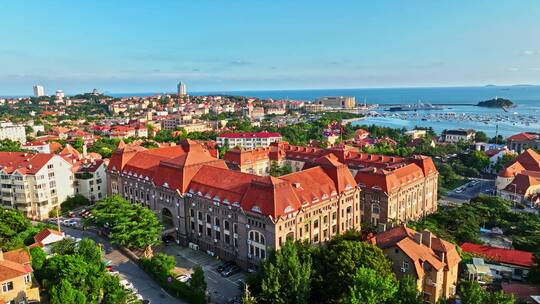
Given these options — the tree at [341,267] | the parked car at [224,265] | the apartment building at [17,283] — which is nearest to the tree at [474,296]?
the tree at [341,267]

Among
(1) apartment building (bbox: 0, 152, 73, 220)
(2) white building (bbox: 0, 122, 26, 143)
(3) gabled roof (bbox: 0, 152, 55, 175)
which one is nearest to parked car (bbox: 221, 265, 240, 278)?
(1) apartment building (bbox: 0, 152, 73, 220)

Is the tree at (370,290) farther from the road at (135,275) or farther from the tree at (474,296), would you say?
the road at (135,275)

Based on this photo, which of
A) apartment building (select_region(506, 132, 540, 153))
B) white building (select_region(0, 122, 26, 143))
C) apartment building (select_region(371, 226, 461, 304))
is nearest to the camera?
apartment building (select_region(371, 226, 461, 304))

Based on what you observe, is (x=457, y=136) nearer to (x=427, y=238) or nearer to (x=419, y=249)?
(x=427, y=238)

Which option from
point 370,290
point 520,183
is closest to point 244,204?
point 370,290

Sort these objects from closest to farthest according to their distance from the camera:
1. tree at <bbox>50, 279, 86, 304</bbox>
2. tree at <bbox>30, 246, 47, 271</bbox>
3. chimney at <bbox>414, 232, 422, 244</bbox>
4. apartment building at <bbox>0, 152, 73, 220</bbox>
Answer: tree at <bbox>50, 279, 86, 304</bbox>, tree at <bbox>30, 246, 47, 271</bbox>, chimney at <bbox>414, 232, 422, 244</bbox>, apartment building at <bbox>0, 152, 73, 220</bbox>

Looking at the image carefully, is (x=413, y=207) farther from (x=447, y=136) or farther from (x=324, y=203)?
(x=447, y=136)

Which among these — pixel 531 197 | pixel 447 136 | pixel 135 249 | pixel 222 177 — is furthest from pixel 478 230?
pixel 447 136

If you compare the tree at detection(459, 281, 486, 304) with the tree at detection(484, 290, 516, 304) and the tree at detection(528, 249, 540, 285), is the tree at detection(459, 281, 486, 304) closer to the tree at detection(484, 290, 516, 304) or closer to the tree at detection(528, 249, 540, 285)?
the tree at detection(484, 290, 516, 304)
